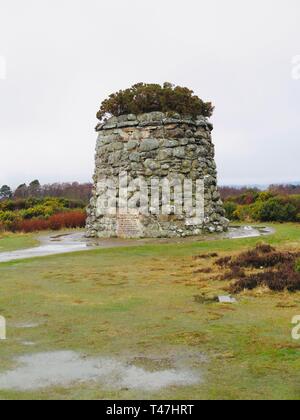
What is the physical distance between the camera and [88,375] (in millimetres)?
5750

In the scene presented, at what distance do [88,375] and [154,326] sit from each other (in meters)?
2.20

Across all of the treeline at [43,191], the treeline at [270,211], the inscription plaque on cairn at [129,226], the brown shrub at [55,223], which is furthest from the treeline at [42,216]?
the treeline at [43,191]

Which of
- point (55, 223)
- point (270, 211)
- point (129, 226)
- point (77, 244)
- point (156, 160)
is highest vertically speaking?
point (156, 160)

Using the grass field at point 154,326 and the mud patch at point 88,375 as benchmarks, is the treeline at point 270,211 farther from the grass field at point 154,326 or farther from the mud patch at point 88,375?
the mud patch at point 88,375

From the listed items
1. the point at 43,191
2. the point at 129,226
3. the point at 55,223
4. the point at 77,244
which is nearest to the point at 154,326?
the point at 77,244

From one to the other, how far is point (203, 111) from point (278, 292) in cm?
1402

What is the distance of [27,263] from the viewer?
48.2ft

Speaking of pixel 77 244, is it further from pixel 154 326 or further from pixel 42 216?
pixel 42 216

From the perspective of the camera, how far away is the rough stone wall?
69.3ft

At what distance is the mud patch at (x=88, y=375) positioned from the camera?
5.46m

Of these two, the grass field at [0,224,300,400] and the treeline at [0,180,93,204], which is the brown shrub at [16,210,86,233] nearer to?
the grass field at [0,224,300,400]

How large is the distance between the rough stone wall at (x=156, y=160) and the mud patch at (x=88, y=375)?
14.7 metres

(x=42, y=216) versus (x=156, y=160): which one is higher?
(x=156, y=160)

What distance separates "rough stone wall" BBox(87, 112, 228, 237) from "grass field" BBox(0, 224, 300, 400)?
7.51m
